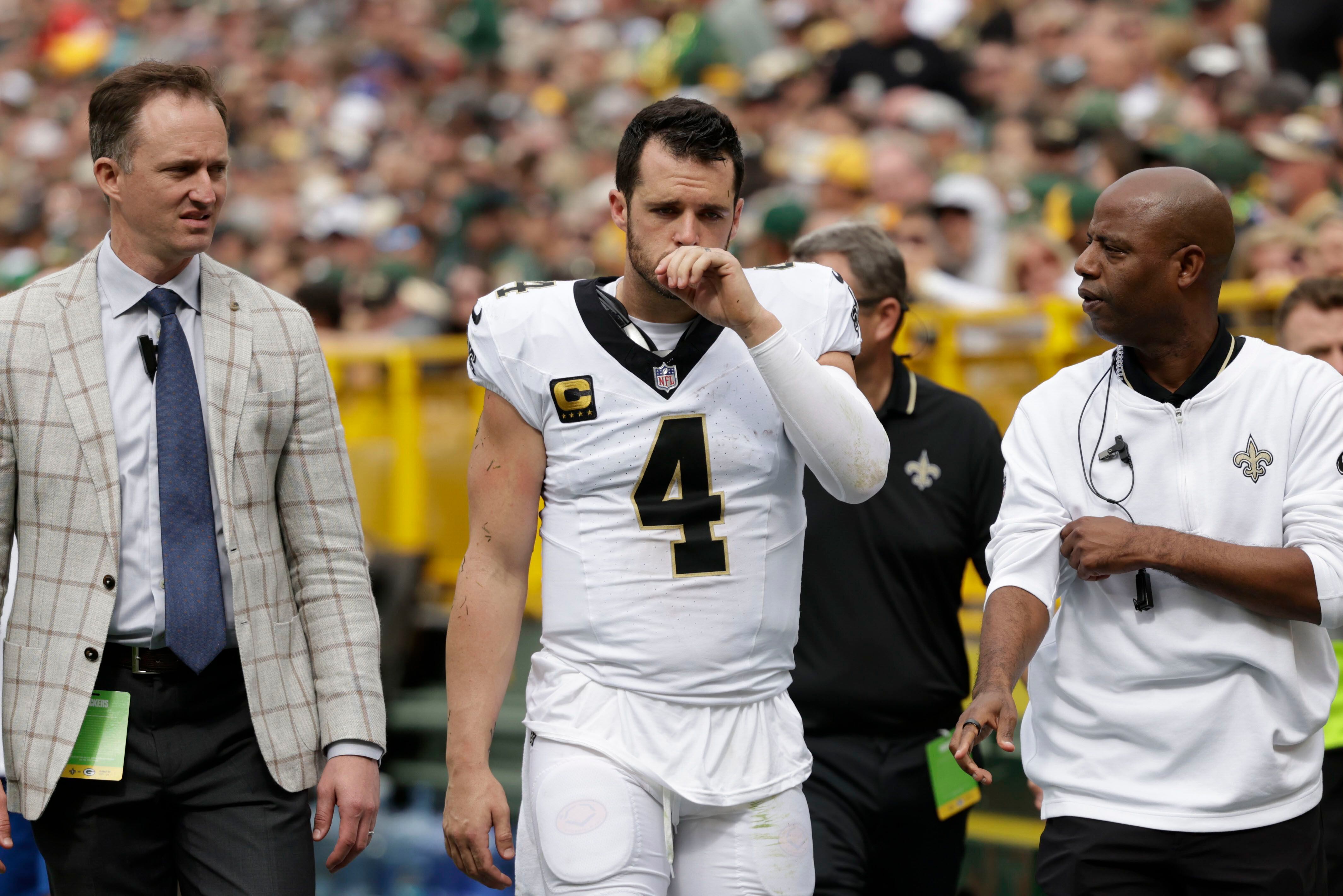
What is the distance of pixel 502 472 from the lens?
11.5ft

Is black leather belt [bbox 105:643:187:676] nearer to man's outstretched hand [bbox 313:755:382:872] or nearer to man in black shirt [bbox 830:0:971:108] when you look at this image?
man's outstretched hand [bbox 313:755:382:872]

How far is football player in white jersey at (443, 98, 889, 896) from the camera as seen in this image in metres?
3.27

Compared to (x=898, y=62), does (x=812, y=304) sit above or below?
below

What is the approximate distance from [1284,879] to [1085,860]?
40 cm

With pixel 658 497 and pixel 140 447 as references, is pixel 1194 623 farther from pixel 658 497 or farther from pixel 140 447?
pixel 140 447

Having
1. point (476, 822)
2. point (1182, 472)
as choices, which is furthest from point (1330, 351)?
point (476, 822)

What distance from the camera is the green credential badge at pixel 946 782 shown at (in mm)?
4363

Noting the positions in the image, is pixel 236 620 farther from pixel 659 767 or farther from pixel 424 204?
pixel 424 204

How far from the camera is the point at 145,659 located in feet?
10.9

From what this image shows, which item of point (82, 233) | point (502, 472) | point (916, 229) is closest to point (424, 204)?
point (82, 233)

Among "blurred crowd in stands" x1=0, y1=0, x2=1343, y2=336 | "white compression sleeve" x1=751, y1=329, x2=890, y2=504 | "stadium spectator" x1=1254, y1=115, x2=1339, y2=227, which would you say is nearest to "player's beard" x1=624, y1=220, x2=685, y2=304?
"white compression sleeve" x1=751, y1=329, x2=890, y2=504

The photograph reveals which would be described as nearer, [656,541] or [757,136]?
[656,541]

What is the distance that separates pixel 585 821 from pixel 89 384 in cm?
141

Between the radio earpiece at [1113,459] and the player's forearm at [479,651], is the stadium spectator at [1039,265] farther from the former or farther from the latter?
the player's forearm at [479,651]
